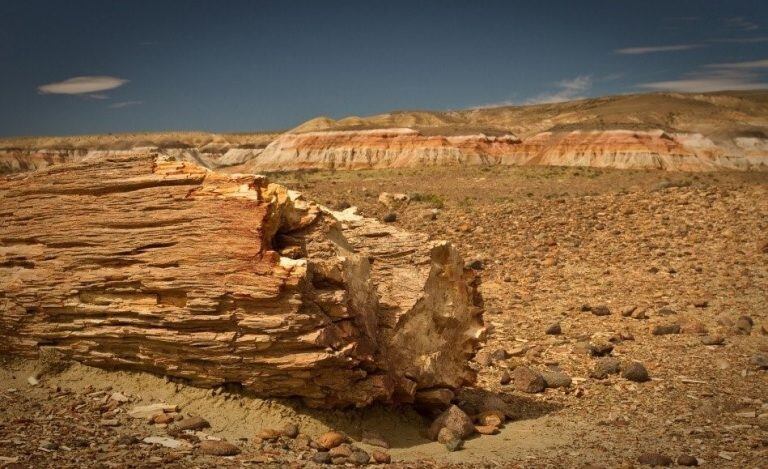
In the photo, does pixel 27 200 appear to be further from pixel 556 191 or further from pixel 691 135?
pixel 691 135

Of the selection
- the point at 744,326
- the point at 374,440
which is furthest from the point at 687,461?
the point at 744,326

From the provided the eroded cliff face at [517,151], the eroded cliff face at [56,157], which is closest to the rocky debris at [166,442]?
the eroded cliff face at [517,151]

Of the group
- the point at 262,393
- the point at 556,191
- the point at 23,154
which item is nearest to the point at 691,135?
the point at 556,191

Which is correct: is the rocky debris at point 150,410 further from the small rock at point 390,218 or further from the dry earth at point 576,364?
the small rock at point 390,218

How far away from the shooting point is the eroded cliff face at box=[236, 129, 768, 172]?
6353 cm

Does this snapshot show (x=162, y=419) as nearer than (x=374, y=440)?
Yes

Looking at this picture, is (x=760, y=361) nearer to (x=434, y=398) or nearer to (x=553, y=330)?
(x=553, y=330)

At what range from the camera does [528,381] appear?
31.0 feet

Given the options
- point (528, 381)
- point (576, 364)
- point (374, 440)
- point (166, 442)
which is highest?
point (166, 442)

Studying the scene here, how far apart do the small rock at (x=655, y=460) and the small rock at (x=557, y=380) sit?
280 cm

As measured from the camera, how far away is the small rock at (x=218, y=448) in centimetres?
602

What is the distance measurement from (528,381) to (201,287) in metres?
5.25

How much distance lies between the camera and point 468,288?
867cm

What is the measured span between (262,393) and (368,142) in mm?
68473
